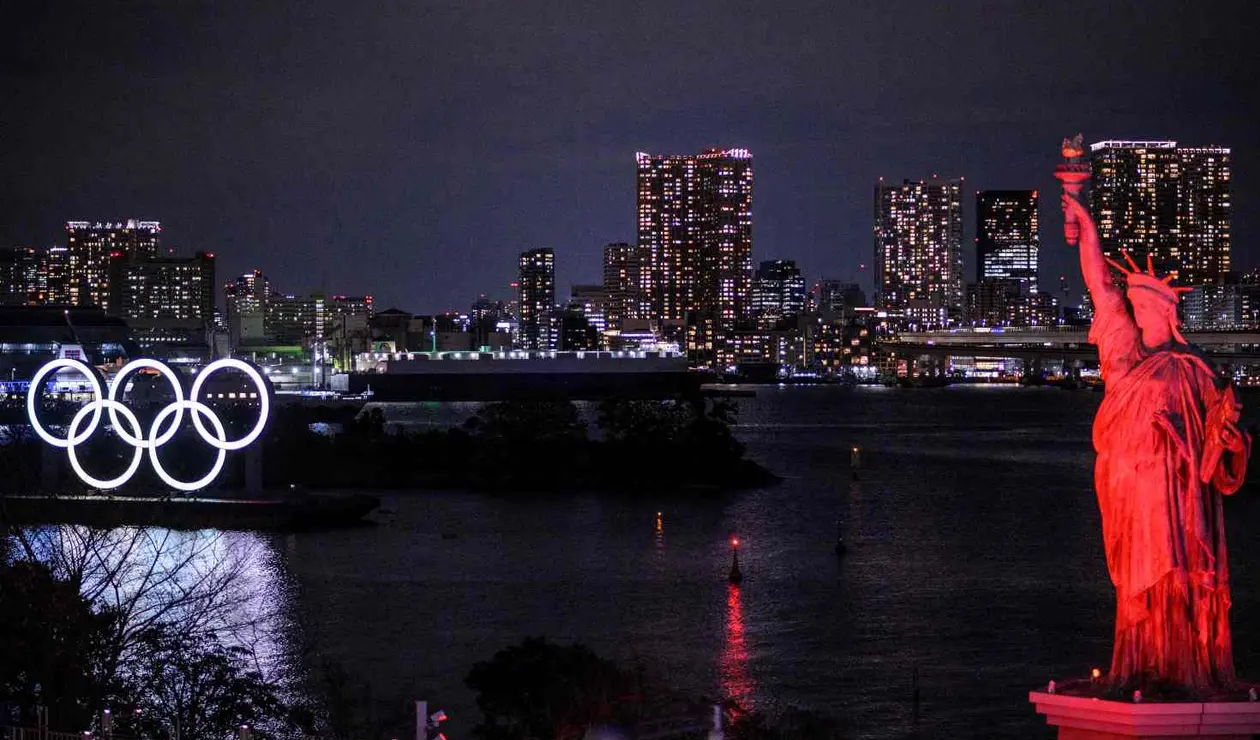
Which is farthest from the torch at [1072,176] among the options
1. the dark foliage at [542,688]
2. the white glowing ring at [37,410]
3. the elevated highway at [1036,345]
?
the elevated highway at [1036,345]

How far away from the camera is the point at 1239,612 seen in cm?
2336

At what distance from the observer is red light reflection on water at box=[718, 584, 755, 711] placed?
17.4 metres

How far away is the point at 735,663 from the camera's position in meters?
19.2

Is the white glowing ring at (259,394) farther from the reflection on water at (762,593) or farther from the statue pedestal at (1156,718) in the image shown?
the statue pedestal at (1156,718)

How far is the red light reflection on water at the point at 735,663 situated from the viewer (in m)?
17.4

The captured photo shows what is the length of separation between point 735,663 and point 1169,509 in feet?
46.5

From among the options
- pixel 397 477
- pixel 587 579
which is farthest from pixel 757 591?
pixel 397 477

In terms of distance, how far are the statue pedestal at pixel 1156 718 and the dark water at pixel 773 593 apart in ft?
34.2

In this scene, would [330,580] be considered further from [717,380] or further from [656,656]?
[717,380]

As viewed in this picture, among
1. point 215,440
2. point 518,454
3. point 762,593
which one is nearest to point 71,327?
point 518,454

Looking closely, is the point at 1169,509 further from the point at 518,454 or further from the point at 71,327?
the point at 71,327

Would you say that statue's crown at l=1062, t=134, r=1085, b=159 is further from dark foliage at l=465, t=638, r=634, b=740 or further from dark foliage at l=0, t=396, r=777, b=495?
dark foliage at l=0, t=396, r=777, b=495

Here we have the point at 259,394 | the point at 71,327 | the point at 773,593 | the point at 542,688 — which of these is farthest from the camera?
the point at 71,327

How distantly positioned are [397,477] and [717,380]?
125822 mm
